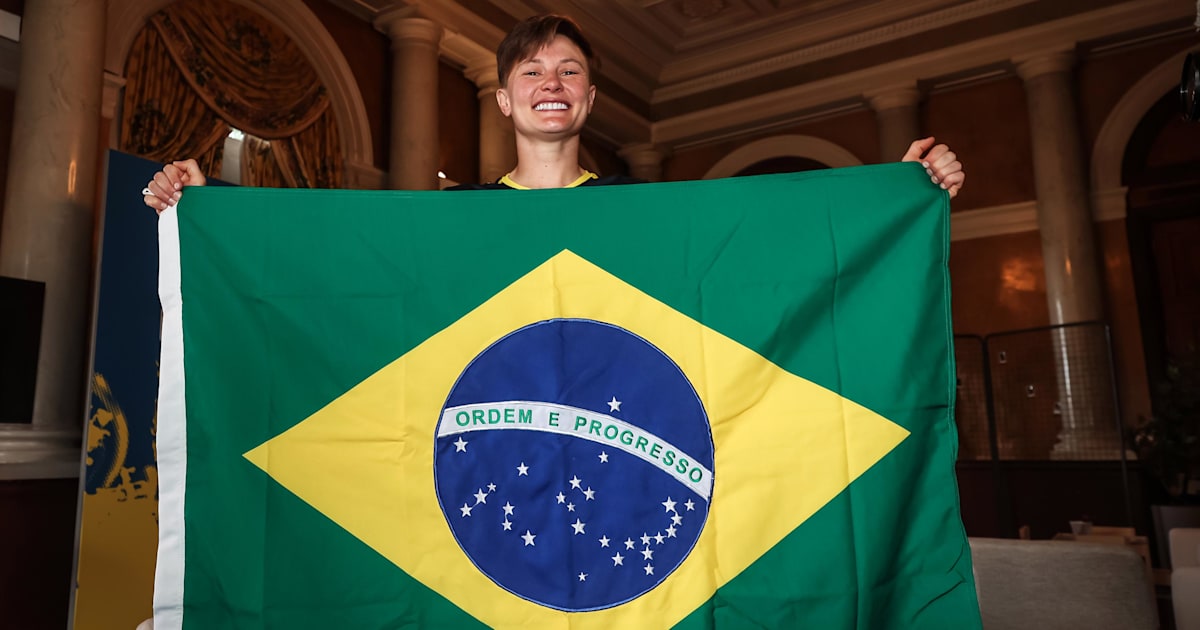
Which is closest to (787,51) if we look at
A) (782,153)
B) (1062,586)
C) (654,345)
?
(782,153)

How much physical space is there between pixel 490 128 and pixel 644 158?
2.75m

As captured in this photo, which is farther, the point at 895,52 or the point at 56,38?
the point at 895,52

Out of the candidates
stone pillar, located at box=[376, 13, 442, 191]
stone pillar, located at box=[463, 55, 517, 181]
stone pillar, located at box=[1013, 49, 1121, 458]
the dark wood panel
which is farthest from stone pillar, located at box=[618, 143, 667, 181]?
the dark wood panel

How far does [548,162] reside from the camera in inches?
70.3

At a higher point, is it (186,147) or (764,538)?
(186,147)

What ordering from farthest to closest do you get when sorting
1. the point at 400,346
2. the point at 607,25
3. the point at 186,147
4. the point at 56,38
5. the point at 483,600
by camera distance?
the point at 607,25 < the point at 186,147 < the point at 56,38 < the point at 400,346 < the point at 483,600

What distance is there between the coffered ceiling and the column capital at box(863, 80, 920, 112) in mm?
42

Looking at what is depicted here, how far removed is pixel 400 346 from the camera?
1.46 metres

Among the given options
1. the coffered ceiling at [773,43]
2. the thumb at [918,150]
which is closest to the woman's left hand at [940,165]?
the thumb at [918,150]

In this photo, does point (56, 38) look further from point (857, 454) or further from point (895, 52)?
point (895, 52)

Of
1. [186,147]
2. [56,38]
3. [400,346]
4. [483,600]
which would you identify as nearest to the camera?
[483,600]

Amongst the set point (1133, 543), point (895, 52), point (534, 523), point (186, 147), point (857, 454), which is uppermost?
point (895, 52)

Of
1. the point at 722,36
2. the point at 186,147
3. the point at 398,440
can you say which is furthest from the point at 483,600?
the point at 722,36

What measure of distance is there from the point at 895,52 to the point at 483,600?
7946mm
